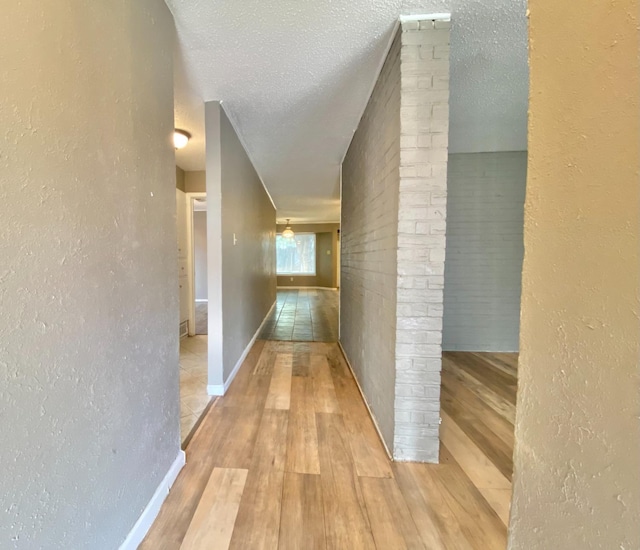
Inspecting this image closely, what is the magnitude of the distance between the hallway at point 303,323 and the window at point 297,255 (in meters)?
4.52

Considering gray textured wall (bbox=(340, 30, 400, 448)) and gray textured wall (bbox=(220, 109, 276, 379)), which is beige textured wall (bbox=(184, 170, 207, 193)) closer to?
gray textured wall (bbox=(220, 109, 276, 379))

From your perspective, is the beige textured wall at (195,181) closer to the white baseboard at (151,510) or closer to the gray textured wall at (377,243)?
the gray textured wall at (377,243)

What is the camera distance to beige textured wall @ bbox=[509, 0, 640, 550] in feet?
1.34

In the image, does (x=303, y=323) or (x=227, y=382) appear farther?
(x=303, y=323)

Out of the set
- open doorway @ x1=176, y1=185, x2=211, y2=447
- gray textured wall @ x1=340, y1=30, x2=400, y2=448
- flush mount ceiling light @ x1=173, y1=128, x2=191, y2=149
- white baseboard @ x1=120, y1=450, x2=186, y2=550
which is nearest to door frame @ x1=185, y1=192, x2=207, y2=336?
open doorway @ x1=176, y1=185, x2=211, y2=447

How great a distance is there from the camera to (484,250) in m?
3.33

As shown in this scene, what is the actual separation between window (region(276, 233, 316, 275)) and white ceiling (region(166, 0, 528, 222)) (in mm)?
8207

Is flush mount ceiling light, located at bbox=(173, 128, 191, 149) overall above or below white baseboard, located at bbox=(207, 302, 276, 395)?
above

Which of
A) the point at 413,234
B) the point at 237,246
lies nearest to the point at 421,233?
the point at 413,234

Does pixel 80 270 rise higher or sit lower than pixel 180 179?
lower

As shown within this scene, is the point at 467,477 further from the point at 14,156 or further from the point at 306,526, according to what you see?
the point at 14,156

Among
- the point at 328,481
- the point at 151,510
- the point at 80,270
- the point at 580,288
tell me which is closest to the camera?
the point at 580,288

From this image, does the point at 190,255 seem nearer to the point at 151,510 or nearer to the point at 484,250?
the point at 151,510

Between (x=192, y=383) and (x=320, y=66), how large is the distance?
2.70 m
